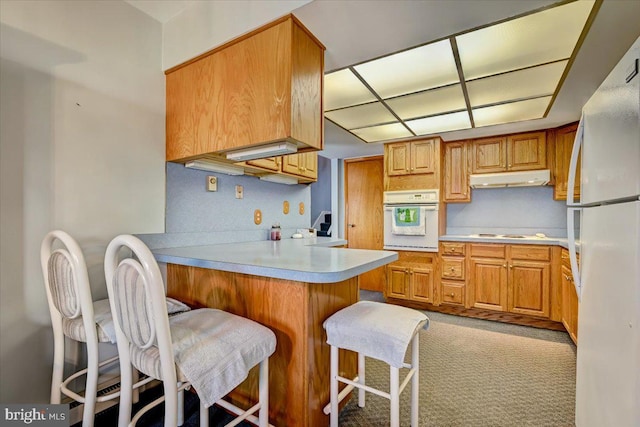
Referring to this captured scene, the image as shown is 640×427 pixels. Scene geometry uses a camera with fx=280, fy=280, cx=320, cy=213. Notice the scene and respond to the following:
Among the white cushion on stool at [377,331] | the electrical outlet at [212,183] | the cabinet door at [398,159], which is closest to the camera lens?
the white cushion on stool at [377,331]

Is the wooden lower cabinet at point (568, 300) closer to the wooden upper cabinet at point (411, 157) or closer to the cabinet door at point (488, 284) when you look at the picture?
the cabinet door at point (488, 284)

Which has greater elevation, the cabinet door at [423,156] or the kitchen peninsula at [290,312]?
the cabinet door at [423,156]

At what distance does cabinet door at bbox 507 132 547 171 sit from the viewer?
125 inches

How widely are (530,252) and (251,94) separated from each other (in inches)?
126

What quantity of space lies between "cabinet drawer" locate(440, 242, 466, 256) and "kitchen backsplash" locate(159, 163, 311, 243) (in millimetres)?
1882

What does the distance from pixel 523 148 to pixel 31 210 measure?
170 inches

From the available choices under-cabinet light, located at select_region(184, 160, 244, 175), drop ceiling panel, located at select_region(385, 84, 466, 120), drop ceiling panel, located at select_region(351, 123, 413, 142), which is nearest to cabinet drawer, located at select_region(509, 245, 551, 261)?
drop ceiling panel, located at select_region(385, 84, 466, 120)

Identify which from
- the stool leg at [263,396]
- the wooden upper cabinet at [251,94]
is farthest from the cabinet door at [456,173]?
the stool leg at [263,396]

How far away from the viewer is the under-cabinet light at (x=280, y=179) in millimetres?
2698

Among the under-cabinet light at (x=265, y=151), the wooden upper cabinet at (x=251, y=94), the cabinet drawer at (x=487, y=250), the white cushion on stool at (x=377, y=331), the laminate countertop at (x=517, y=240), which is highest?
the wooden upper cabinet at (x=251, y=94)

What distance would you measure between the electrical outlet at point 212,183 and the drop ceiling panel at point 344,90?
46.7 inches

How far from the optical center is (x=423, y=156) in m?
3.62

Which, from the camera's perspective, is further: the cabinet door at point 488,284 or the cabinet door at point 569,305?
the cabinet door at point 488,284

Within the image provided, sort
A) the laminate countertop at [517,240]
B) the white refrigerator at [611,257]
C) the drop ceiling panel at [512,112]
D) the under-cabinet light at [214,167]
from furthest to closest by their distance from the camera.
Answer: the laminate countertop at [517,240], the drop ceiling panel at [512,112], the under-cabinet light at [214,167], the white refrigerator at [611,257]
